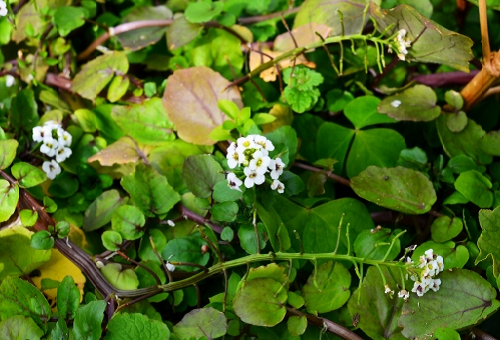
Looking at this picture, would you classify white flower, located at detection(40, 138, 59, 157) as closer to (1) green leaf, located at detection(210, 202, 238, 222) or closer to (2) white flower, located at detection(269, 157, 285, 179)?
(1) green leaf, located at detection(210, 202, 238, 222)

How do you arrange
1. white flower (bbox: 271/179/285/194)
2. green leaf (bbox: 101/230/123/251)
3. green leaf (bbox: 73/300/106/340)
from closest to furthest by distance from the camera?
1. green leaf (bbox: 73/300/106/340)
2. white flower (bbox: 271/179/285/194)
3. green leaf (bbox: 101/230/123/251)

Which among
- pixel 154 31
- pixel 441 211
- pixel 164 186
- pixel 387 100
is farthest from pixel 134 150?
pixel 441 211

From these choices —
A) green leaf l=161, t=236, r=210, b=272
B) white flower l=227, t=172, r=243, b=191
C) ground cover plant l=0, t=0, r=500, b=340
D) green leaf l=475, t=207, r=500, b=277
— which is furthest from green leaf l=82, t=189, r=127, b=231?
green leaf l=475, t=207, r=500, b=277

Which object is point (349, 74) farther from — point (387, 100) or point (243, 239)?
point (243, 239)

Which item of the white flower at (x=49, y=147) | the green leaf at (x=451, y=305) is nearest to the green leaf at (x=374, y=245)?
the green leaf at (x=451, y=305)

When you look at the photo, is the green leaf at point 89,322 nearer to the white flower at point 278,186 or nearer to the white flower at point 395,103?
the white flower at point 278,186

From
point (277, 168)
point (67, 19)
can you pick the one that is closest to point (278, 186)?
point (277, 168)
